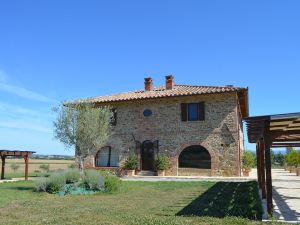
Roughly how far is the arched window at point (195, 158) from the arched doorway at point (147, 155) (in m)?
1.90

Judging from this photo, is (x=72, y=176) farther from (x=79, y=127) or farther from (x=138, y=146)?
(x=138, y=146)

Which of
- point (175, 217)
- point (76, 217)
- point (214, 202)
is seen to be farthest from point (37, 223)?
point (214, 202)

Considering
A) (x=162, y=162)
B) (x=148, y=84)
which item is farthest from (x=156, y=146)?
(x=148, y=84)

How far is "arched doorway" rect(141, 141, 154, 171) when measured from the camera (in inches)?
899

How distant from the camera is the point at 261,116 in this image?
24.8 ft

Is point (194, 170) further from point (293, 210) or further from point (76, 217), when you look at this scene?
point (76, 217)

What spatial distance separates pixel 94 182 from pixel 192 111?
10.2m

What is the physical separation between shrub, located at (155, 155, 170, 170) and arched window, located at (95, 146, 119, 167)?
127 inches

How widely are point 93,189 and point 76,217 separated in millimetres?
5631

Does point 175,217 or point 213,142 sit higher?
point 213,142

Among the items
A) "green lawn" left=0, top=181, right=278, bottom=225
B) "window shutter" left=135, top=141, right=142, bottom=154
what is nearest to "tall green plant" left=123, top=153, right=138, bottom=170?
"window shutter" left=135, top=141, right=142, bottom=154

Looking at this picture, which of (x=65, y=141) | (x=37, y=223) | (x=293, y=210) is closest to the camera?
(x=37, y=223)

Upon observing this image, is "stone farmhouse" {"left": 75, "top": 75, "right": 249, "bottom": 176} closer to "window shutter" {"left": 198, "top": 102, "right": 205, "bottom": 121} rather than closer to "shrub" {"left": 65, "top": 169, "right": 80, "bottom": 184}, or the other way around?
"window shutter" {"left": 198, "top": 102, "right": 205, "bottom": 121}

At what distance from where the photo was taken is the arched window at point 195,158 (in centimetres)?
2145
